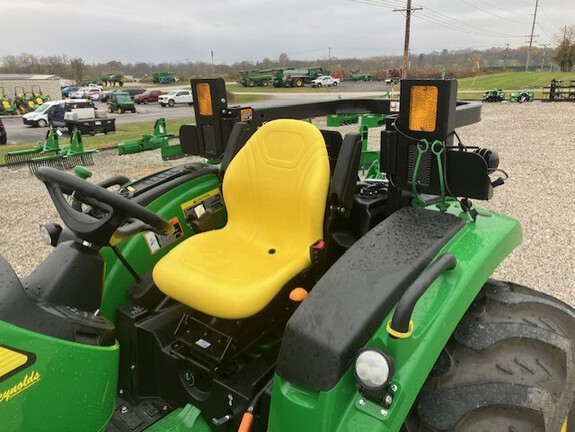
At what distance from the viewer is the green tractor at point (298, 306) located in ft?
4.43

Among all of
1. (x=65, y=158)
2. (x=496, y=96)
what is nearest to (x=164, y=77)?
(x=496, y=96)

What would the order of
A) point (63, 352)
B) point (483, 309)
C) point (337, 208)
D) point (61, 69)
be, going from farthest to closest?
point (61, 69) → point (337, 208) → point (483, 309) → point (63, 352)

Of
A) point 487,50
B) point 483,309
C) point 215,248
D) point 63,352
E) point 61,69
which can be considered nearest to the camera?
point 63,352

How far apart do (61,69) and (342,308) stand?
7751 centimetres

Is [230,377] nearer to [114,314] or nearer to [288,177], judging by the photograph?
[114,314]

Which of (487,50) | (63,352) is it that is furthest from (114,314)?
(487,50)

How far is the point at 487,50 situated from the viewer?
8450cm

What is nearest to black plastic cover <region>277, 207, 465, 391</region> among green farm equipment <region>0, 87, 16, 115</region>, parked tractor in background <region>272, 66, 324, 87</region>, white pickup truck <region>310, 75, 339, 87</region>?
green farm equipment <region>0, 87, 16, 115</region>

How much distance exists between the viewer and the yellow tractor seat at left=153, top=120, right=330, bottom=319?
1944mm

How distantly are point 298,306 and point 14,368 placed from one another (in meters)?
0.92

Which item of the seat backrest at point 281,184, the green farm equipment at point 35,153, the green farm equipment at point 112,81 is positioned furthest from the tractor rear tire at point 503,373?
the green farm equipment at point 112,81

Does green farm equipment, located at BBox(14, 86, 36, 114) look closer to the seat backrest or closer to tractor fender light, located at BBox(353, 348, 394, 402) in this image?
the seat backrest

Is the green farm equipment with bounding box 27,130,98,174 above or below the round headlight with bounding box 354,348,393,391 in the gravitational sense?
below

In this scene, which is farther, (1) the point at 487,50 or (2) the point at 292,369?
(1) the point at 487,50
